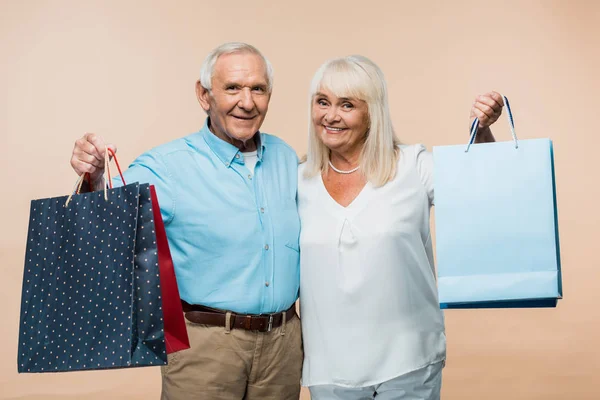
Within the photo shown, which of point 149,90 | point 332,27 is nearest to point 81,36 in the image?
point 149,90

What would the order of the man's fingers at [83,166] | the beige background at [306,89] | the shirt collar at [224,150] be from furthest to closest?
the beige background at [306,89], the shirt collar at [224,150], the man's fingers at [83,166]

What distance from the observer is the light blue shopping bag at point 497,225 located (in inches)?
89.4

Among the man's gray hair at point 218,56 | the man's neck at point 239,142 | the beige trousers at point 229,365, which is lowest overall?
the beige trousers at point 229,365

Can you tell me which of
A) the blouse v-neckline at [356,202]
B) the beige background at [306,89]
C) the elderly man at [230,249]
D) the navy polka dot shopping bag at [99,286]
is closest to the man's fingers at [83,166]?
the navy polka dot shopping bag at [99,286]

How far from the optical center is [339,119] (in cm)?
268

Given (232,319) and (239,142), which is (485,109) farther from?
(232,319)

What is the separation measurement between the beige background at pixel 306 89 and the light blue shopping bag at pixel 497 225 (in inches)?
115

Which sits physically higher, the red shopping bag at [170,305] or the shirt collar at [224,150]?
the shirt collar at [224,150]

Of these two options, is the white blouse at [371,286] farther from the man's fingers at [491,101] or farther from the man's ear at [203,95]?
the man's ear at [203,95]

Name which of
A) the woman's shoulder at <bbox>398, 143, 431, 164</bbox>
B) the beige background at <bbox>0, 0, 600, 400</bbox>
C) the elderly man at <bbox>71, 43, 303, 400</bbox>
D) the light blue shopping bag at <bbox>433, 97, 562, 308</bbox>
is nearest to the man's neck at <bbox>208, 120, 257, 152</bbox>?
the elderly man at <bbox>71, 43, 303, 400</bbox>

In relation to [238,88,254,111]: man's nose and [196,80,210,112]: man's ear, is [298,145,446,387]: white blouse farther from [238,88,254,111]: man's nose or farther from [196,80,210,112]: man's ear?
[196,80,210,112]: man's ear

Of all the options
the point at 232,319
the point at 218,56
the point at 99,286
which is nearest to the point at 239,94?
the point at 218,56

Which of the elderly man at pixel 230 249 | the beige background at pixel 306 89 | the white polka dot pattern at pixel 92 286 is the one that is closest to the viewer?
the white polka dot pattern at pixel 92 286

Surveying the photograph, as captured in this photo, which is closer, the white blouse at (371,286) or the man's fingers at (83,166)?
the man's fingers at (83,166)
